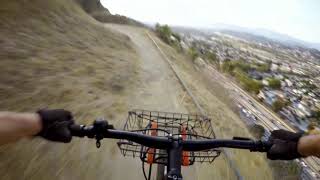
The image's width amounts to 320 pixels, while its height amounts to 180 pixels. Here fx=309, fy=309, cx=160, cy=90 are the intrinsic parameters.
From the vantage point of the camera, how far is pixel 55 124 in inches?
74.4

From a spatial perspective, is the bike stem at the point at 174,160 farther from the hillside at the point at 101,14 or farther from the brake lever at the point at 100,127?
the hillside at the point at 101,14

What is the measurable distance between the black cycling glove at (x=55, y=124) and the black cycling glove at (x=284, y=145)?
1.37 m

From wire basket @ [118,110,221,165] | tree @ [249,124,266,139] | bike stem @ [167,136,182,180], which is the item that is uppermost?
bike stem @ [167,136,182,180]

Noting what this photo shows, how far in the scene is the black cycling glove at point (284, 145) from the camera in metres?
1.89

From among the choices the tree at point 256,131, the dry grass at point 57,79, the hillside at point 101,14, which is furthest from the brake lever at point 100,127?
the hillside at point 101,14

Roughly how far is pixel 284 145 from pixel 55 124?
1.44m

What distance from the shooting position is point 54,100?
8.06 meters

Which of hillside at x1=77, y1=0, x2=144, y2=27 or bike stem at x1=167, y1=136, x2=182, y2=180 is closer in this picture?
bike stem at x1=167, y1=136, x2=182, y2=180

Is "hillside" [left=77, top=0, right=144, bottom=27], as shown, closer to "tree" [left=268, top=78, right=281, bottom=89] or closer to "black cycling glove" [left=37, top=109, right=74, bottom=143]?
"tree" [left=268, top=78, right=281, bottom=89]

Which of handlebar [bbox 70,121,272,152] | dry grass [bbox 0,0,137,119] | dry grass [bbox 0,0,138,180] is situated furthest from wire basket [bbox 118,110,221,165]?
dry grass [bbox 0,0,137,119]

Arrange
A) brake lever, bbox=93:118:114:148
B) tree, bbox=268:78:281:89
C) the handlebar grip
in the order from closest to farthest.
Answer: the handlebar grip, brake lever, bbox=93:118:114:148, tree, bbox=268:78:281:89

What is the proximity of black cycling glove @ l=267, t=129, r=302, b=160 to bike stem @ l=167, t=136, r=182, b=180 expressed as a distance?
2.07 ft

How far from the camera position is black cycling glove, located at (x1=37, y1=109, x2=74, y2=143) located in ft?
5.82

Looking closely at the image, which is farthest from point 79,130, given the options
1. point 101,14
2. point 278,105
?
point 101,14
